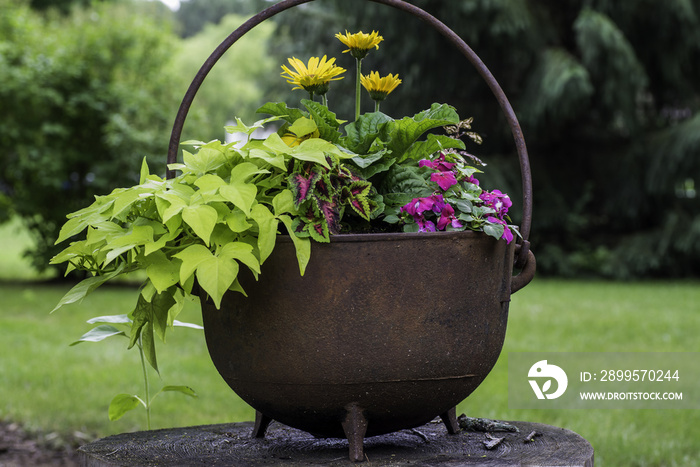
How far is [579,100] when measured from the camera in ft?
25.5

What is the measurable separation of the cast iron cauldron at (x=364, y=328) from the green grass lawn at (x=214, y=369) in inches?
70.6

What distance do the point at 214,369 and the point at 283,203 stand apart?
3179 millimetres

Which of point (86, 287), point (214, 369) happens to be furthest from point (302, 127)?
point (214, 369)

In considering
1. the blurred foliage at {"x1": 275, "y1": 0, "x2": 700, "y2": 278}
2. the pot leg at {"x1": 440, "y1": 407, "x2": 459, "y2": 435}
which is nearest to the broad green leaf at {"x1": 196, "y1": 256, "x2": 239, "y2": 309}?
the pot leg at {"x1": 440, "y1": 407, "x2": 459, "y2": 435}

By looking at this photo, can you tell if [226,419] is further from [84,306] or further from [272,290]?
[84,306]

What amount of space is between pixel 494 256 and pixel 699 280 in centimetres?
768

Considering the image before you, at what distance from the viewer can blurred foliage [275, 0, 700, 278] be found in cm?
772

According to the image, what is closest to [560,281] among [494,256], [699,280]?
[699,280]

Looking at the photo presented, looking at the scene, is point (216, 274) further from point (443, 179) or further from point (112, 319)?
point (112, 319)

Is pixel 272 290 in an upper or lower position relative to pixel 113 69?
lower

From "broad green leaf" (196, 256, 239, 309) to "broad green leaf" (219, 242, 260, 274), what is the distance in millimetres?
13

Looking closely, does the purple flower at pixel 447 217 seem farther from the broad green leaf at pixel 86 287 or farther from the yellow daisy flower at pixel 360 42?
the broad green leaf at pixel 86 287

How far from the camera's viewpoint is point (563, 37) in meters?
8.89

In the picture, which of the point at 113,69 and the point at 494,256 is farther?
the point at 113,69
